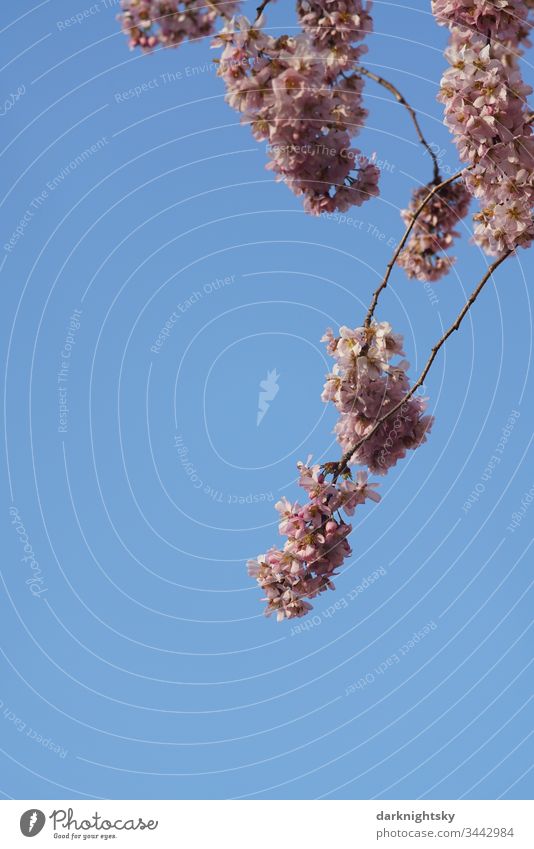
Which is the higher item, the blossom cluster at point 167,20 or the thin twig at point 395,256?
the blossom cluster at point 167,20

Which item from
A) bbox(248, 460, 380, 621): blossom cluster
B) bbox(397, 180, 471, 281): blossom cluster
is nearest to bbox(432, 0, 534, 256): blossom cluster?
bbox(248, 460, 380, 621): blossom cluster

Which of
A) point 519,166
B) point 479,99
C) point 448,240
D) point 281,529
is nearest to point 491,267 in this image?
point 519,166

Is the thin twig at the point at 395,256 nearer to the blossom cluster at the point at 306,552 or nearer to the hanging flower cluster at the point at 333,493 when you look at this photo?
the hanging flower cluster at the point at 333,493

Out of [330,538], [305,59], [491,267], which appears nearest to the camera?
[305,59]

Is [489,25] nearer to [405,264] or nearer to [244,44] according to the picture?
[244,44]

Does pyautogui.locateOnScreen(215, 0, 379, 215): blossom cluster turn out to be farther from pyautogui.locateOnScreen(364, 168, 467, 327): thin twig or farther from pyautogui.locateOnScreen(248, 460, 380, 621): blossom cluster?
pyautogui.locateOnScreen(248, 460, 380, 621): blossom cluster

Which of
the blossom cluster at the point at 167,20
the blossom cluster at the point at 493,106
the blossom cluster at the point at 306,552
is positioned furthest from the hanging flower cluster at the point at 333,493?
the blossom cluster at the point at 167,20
